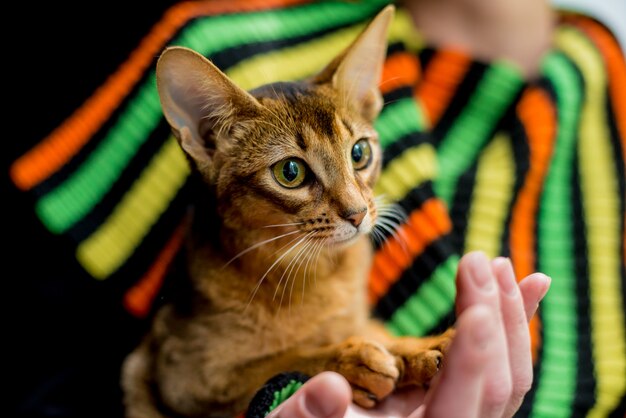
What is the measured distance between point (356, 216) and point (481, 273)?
17 cm

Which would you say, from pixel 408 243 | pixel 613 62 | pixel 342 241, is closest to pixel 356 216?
pixel 342 241

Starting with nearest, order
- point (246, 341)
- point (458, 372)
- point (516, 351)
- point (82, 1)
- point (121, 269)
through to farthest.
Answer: point (458, 372) < point (516, 351) < point (246, 341) < point (121, 269) < point (82, 1)

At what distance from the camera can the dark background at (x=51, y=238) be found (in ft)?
3.54

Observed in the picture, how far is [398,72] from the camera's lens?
109 cm

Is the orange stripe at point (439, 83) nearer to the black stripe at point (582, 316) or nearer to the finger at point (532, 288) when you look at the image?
the black stripe at point (582, 316)

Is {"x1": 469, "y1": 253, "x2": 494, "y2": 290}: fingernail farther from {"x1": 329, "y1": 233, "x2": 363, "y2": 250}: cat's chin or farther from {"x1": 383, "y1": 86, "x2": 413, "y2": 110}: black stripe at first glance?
{"x1": 383, "y1": 86, "x2": 413, "y2": 110}: black stripe

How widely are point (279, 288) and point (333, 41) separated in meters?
0.57

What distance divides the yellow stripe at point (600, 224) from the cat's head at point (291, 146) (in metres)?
0.57

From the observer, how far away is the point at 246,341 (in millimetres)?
808

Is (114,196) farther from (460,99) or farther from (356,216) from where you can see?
(460,99)

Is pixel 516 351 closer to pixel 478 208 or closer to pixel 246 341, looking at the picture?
pixel 246 341

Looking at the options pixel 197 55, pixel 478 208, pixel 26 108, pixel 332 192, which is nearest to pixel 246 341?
pixel 332 192

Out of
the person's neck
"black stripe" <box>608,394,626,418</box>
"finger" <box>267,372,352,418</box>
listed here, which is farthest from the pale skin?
the person's neck

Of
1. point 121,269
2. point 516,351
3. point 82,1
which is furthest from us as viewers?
point 82,1
